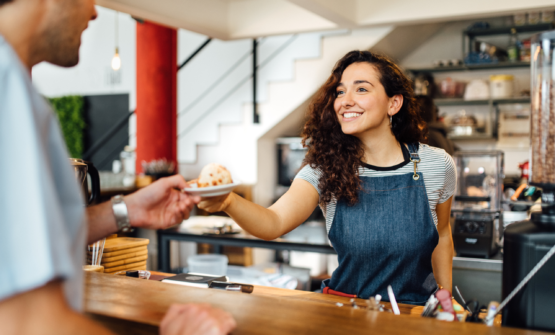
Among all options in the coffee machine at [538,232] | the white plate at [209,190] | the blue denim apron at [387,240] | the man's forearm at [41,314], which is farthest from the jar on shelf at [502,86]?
the man's forearm at [41,314]

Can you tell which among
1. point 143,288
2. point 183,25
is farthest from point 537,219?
point 183,25

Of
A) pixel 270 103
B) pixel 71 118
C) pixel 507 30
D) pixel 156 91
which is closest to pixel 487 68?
pixel 507 30

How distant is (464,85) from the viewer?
593 centimetres

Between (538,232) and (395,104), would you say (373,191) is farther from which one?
(538,232)

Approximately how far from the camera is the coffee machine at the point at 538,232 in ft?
3.34

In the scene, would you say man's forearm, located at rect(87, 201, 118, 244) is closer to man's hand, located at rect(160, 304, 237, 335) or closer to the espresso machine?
man's hand, located at rect(160, 304, 237, 335)

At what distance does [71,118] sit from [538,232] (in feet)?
32.5

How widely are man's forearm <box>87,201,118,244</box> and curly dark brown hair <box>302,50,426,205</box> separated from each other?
90 cm

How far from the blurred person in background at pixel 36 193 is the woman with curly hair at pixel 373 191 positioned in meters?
0.90

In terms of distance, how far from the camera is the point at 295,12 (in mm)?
4176

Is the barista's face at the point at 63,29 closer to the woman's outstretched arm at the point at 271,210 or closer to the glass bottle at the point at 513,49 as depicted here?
the woman's outstretched arm at the point at 271,210

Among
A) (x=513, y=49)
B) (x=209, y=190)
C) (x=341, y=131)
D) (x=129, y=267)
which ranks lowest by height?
(x=129, y=267)

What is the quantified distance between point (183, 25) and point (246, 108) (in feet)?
A: 5.39

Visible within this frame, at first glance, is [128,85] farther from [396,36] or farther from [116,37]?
[396,36]
